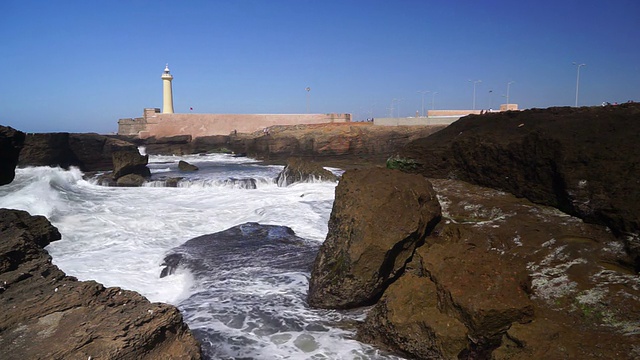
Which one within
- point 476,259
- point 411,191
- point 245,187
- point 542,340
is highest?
point 411,191

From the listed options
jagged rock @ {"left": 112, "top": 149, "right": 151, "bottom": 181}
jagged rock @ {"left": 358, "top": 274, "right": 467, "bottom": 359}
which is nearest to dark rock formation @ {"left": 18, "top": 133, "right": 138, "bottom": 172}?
jagged rock @ {"left": 112, "top": 149, "right": 151, "bottom": 181}

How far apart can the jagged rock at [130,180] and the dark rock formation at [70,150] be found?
2033 mm

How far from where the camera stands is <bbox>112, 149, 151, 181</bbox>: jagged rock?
1473 cm

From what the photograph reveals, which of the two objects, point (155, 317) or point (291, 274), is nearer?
point (155, 317)

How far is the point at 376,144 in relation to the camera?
22219 millimetres

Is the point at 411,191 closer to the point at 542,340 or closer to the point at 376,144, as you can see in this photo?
the point at 542,340

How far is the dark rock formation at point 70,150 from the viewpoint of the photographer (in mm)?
15641

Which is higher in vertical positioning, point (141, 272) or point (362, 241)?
point (362, 241)

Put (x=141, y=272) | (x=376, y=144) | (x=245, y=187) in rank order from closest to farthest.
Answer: (x=141, y=272) < (x=245, y=187) < (x=376, y=144)

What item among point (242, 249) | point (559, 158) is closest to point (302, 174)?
point (242, 249)

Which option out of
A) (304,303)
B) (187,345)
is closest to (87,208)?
(304,303)

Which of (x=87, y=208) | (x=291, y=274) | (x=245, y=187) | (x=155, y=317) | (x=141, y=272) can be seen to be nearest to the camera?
(x=155, y=317)

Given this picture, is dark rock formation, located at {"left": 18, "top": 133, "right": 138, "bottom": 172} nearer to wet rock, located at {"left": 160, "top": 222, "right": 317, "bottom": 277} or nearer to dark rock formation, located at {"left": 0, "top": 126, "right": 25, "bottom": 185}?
dark rock formation, located at {"left": 0, "top": 126, "right": 25, "bottom": 185}

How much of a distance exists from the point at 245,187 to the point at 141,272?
8.98 m
